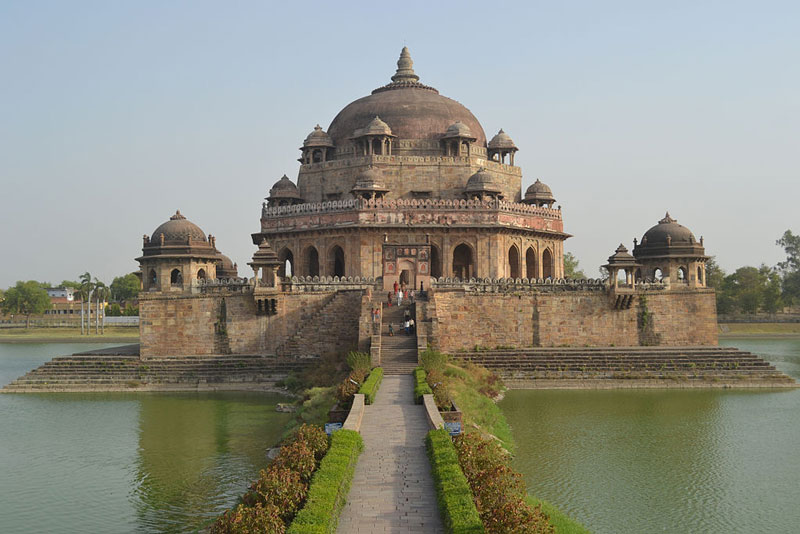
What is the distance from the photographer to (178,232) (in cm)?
3162

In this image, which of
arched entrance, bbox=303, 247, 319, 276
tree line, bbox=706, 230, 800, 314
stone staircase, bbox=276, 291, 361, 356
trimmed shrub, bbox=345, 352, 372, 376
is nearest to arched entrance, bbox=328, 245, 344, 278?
arched entrance, bbox=303, 247, 319, 276

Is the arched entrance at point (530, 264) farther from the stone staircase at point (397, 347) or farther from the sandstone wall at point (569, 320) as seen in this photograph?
the stone staircase at point (397, 347)

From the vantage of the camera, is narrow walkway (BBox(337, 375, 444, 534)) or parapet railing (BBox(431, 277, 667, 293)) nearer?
narrow walkway (BBox(337, 375, 444, 534))

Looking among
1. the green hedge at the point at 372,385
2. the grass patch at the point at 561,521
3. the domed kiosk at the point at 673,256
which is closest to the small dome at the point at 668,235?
the domed kiosk at the point at 673,256

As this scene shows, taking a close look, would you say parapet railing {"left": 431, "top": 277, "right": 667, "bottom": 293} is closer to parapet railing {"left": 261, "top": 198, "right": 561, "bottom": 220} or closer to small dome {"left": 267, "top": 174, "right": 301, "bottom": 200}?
parapet railing {"left": 261, "top": 198, "right": 561, "bottom": 220}

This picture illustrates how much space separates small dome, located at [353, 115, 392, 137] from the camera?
36.9 meters

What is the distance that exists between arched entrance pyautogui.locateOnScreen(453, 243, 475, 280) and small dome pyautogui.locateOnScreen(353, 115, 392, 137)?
21.1 ft

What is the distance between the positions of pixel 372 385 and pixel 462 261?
18702mm

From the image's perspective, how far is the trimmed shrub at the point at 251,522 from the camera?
28.1 ft

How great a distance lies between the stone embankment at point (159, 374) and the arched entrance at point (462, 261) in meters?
11.0

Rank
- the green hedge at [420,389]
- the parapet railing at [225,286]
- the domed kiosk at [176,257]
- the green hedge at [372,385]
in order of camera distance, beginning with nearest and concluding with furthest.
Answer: the green hedge at [372,385], the green hedge at [420,389], the parapet railing at [225,286], the domed kiosk at [176,257]

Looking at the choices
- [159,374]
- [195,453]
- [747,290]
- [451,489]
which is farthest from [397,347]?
[747,290]

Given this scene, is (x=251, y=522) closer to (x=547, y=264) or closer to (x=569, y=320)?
(x=569, y=320)

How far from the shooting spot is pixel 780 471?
53.3ft
